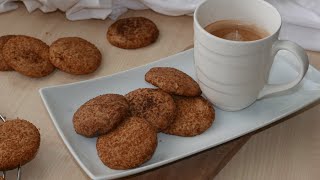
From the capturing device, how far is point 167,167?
29.0 inches

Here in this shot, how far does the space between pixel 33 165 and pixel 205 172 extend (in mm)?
279

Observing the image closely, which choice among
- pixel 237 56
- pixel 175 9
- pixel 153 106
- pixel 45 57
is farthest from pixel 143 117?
pixel 175 9

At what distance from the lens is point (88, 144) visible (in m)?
0.71

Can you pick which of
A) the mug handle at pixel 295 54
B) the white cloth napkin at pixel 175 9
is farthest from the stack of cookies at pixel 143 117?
the white cloth napkin at pixel 175 9

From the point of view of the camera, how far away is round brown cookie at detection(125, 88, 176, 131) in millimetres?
718

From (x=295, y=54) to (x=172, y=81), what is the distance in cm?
20

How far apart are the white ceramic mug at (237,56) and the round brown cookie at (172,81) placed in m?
0.02

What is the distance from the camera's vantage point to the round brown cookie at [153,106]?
0.72m

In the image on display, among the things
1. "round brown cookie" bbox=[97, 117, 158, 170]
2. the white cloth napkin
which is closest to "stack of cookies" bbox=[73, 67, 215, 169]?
"round brown cookie" bbox=[97, 117, 158, 170]

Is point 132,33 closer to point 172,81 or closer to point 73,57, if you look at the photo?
point 73,57

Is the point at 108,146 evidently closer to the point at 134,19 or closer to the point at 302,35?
the point at 134,19

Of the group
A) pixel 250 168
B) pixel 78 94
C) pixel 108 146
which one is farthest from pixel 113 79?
pixel 250 168

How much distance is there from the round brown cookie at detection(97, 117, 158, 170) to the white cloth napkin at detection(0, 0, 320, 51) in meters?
0.45

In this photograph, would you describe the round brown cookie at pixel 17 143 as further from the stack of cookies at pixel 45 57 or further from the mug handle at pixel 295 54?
the mug handle at pixel 295 54
